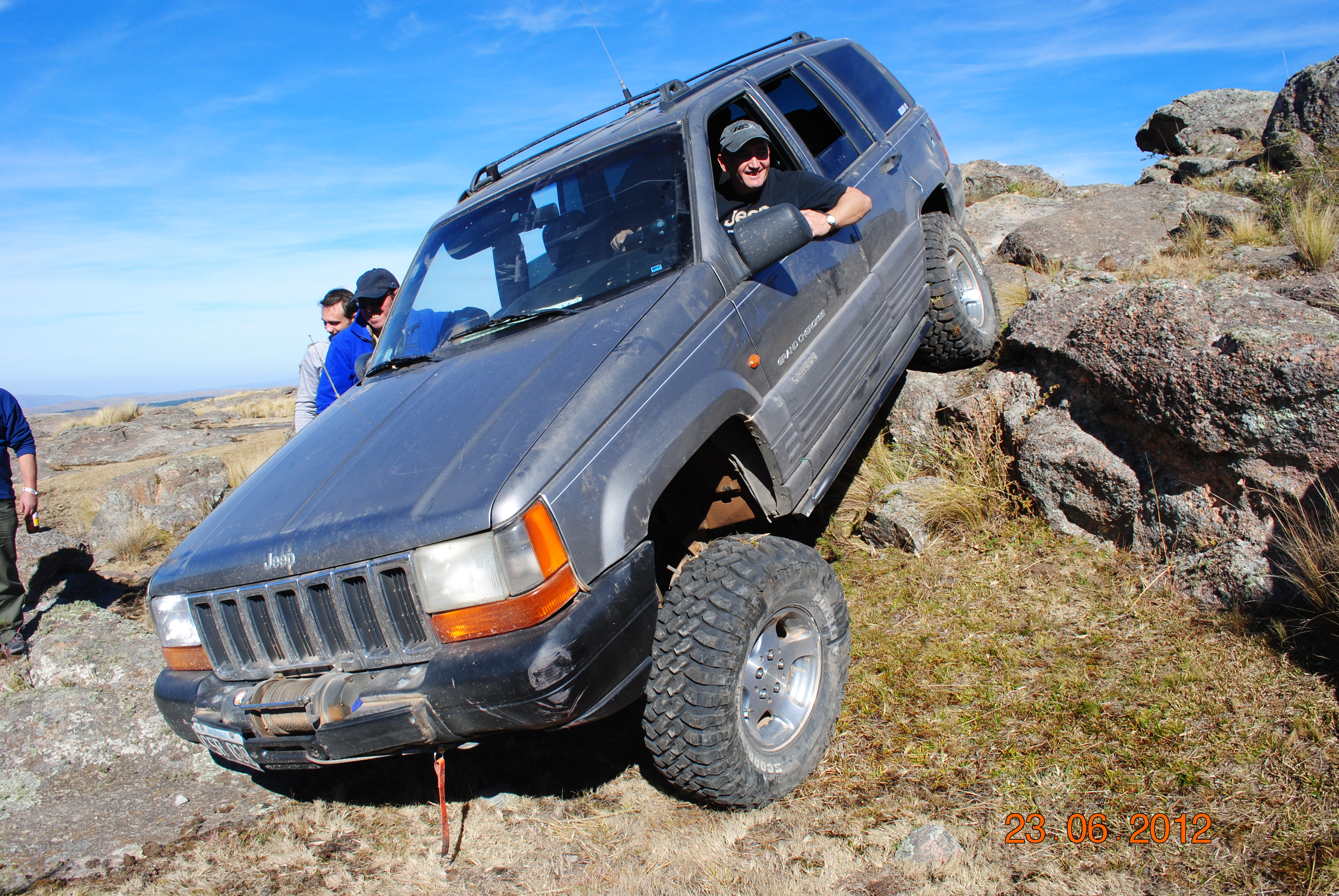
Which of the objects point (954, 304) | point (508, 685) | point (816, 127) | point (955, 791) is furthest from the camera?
point (954, 304)

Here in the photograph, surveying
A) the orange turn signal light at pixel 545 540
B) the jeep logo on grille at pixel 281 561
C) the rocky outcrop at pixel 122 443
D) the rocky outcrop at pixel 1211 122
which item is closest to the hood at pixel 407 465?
the jeep logo on grille at pixel 281 561

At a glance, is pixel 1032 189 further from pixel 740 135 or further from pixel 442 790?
pixel 442 790

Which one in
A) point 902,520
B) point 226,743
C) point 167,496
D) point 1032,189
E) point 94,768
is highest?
point 1032,189

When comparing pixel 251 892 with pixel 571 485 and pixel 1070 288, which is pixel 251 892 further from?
pixel 1070 288

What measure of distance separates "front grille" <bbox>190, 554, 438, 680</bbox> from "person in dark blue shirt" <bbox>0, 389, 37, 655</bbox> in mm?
3516

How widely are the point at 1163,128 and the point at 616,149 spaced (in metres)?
13.7

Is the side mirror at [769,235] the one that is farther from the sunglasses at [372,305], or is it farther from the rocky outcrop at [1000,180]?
the rocky outcrop at [1000,180]

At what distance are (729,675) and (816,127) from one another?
317cm

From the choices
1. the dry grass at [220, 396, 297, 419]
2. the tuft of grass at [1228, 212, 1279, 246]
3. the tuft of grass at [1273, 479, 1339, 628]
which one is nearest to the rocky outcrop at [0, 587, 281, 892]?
the tuft of grass at [1273, 479, 1339, 628]

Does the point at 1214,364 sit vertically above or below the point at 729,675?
above

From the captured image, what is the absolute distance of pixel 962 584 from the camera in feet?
13.1

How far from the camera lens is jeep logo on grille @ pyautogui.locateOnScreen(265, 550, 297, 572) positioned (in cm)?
241

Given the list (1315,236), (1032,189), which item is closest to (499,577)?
(1315,236)

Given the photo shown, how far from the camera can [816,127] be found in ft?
14.5
